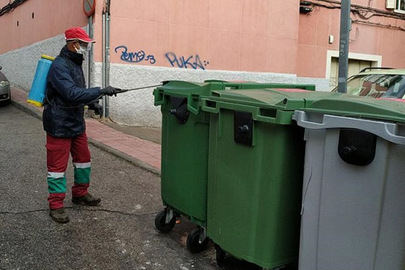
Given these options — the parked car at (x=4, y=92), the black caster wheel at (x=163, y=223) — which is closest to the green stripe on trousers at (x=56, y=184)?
the black caster wheel at (x=163, y=223)

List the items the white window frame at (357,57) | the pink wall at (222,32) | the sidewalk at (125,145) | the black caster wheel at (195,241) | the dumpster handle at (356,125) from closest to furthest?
the dumpster handle at (356,125) < the black caster wheel at (195,241) < the sidewalk at (125,145) < the pink wall at (222,32) < the white window frame at (357,57)

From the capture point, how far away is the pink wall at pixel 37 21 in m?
10.3

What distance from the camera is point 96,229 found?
3.78 meters

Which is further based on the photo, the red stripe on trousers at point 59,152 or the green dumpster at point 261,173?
the red stripe on trousers at point 59,152

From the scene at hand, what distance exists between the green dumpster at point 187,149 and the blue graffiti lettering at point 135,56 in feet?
18.9

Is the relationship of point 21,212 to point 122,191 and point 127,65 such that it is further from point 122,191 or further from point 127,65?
point 127,65

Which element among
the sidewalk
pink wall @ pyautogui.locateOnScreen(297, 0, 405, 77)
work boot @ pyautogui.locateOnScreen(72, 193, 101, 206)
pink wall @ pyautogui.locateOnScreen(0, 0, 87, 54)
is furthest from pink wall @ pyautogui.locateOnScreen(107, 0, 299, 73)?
work boot @ pyautogui.locateOnScreen(72, 193, 101, 206)

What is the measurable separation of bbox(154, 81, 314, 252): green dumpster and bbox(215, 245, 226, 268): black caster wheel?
9.3 inches

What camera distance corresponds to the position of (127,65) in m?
9.22

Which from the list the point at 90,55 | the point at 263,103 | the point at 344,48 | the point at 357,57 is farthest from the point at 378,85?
the point at 357,57

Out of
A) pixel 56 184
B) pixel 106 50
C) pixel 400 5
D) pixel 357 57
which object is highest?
pixel 400 5

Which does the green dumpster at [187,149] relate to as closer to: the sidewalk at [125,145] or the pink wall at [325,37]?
the sidewalk at [125,145]

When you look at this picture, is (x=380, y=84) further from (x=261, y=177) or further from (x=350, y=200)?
(x=350, y=200)

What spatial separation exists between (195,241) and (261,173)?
1.05m
